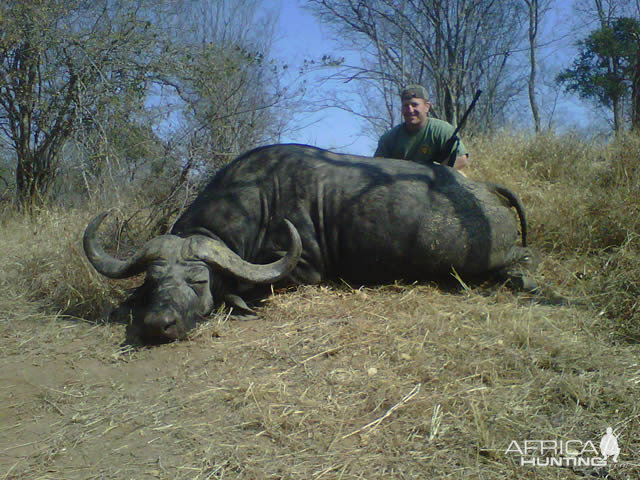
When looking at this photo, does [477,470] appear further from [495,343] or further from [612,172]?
[612,172]

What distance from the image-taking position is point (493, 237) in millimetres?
4387

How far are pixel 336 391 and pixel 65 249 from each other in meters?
3.18

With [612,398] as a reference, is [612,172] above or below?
above

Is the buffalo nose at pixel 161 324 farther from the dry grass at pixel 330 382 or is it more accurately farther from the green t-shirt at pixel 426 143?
the green t-shirt at pixel 426 143

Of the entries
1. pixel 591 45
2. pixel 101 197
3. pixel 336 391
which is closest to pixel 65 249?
pixel 101 197

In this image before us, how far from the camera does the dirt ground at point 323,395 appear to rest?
206cm

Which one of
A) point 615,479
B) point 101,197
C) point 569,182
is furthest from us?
point 569,182

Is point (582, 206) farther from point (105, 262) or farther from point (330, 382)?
point (105, 262)

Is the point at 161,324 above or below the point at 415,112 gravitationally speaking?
below

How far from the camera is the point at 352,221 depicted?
4340 millimetres

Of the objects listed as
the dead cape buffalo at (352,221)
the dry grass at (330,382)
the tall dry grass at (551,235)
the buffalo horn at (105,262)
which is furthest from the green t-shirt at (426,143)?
the buffalo horn at (105,262)

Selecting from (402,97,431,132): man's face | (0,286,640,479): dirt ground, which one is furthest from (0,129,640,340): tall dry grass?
(402,97,431,132): man's face

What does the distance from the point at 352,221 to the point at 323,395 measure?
206 centimetres

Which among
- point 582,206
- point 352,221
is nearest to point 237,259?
point 352,221
